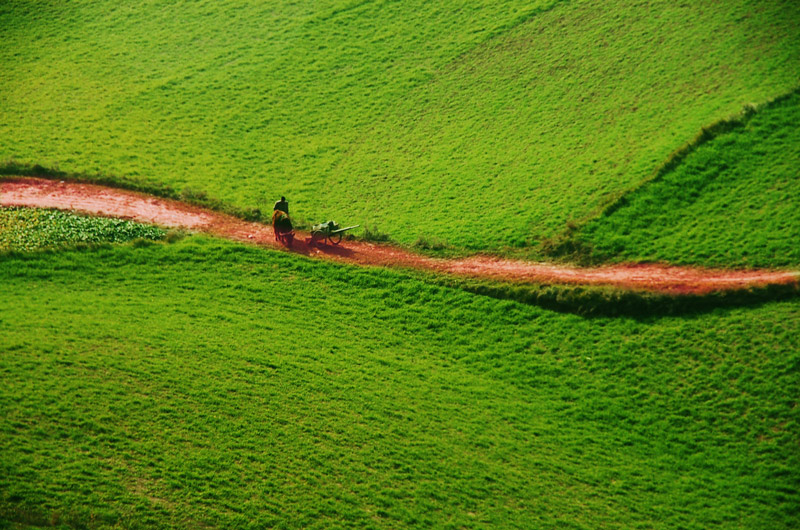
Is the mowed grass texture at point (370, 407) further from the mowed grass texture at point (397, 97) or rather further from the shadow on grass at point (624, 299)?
the mowed grass texture at point (397, 97)

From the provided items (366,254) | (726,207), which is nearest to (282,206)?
(366,254)

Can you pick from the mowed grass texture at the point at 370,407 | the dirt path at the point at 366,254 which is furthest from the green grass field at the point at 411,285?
the dirt path at the point at 366,254

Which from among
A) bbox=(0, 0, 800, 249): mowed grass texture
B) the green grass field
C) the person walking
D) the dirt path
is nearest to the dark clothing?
the person walking

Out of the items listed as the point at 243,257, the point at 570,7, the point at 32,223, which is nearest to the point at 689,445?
the point at 243,257

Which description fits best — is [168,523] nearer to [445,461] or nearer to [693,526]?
[445,461]

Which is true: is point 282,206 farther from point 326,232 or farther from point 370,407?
point 370,407

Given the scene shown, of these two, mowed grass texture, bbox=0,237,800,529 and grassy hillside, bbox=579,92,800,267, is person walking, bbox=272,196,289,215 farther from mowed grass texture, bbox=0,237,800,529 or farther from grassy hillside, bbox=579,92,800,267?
grassy hillside, bbox=579,92,800,267
